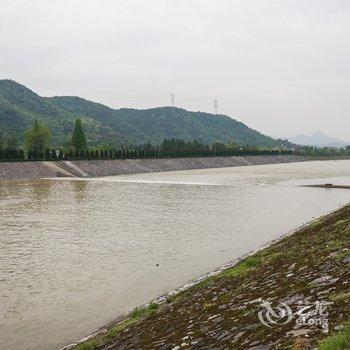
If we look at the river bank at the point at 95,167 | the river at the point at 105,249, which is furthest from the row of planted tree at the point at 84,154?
the river at the point at 105,249

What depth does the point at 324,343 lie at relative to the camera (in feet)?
22.1

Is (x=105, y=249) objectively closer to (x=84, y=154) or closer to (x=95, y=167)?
(x=95, y=167)

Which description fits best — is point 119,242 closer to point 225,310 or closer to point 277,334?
point 225,310

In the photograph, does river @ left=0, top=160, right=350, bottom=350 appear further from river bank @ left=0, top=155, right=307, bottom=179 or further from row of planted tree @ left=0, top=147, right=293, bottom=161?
row of planted tree @ left=0, top=147, right=293, bottom=161

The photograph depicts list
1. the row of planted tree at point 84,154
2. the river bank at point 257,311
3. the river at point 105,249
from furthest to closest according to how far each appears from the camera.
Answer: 1. the row of planted tree at point 84,154
2. the river at point 105,249
3. the river bank at point 257,311

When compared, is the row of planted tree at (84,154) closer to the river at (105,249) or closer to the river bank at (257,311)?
the river at (105,249)

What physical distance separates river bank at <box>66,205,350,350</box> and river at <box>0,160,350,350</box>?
2.35 meters

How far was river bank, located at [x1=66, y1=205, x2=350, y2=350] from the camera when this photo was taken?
7945 mm

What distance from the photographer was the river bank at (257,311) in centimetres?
795

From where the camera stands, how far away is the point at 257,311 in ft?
33.1

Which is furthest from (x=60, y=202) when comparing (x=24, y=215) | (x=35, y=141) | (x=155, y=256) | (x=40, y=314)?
(x=35, y=141)

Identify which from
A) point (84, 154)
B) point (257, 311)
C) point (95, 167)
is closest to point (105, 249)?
point (257, 311)

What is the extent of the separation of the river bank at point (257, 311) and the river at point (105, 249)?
92.6 inches

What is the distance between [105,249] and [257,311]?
58.9ft
